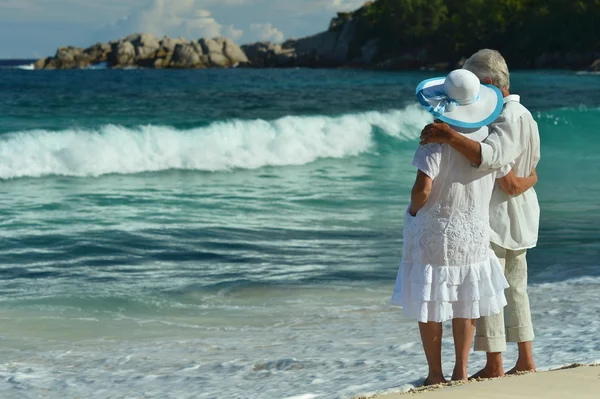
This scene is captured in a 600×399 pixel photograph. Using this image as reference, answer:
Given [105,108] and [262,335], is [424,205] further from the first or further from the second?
[105,108]

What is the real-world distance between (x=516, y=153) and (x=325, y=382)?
158 cm

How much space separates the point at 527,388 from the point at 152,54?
107053mm

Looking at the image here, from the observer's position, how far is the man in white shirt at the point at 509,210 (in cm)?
382

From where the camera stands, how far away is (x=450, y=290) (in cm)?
373

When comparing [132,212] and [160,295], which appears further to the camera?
[132,212]

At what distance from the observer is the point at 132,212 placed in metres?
11.2

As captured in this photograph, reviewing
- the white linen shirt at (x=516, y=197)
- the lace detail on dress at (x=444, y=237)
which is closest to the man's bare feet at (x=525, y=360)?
the white linen shirt at (x=516, y=197)

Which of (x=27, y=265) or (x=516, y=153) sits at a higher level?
(x=516, y=153)

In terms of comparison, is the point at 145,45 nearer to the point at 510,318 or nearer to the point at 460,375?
the point at 510,318

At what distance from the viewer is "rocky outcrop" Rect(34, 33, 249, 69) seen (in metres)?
104

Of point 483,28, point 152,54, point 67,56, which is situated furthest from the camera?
point 67,56

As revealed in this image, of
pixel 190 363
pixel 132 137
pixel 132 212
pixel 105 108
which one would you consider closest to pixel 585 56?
pixel 105 108

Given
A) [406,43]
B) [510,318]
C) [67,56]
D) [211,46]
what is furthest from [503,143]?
[406,43]

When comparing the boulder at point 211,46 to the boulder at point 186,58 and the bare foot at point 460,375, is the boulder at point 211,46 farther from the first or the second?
the bare foot at point 460,375
